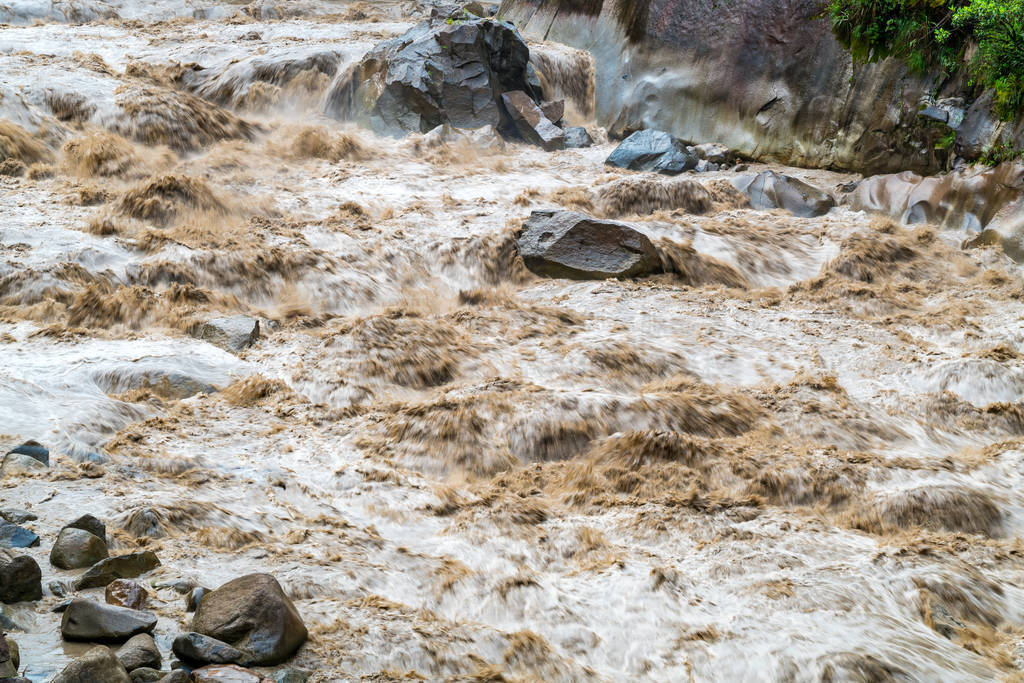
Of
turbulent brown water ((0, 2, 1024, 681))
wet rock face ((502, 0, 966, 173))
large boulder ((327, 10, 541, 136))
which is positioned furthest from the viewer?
large boulder ((327, 10, 541, 136))

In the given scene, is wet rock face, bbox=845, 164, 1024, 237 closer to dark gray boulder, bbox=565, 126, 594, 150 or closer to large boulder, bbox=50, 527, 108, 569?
dark gray boulder, bbox=565, 126, 594, 150

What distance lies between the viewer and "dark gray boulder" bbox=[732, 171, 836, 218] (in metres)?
10.5

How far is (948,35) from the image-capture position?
32.5ft

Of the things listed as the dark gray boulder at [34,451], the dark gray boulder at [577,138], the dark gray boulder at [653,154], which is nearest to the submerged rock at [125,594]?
the dark gray boulder at [34,451]

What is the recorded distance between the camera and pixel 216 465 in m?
5.10

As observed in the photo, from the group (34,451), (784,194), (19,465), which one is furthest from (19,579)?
(784,194)

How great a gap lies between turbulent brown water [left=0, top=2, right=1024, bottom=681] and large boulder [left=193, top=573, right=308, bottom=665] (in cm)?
12

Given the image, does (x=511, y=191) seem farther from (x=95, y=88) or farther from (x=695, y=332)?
(x=95, y=88)

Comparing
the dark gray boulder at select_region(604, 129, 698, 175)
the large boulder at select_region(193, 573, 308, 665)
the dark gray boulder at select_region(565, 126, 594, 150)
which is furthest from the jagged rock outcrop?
the large boulder at select_region(193, 573, 308, 665)

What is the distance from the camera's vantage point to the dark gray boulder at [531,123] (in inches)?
524

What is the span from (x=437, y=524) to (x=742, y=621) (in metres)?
1.80

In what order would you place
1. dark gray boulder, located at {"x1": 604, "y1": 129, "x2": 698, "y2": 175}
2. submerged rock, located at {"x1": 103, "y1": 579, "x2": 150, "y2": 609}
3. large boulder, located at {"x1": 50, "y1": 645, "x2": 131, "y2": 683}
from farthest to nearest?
dark gray boulder, located at {"x1": 604, "y1": 129, "x2": 698, "y2": 175}
submerged rock, located at {"x1": 103, "y1": 579, "x2": 150, "y2": 609}
large boulder, located at {"x1": 50, "y1": 645, "x2": 131, "y2": 683}

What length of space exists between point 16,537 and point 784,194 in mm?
9413

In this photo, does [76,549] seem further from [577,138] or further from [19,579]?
[577,138]
